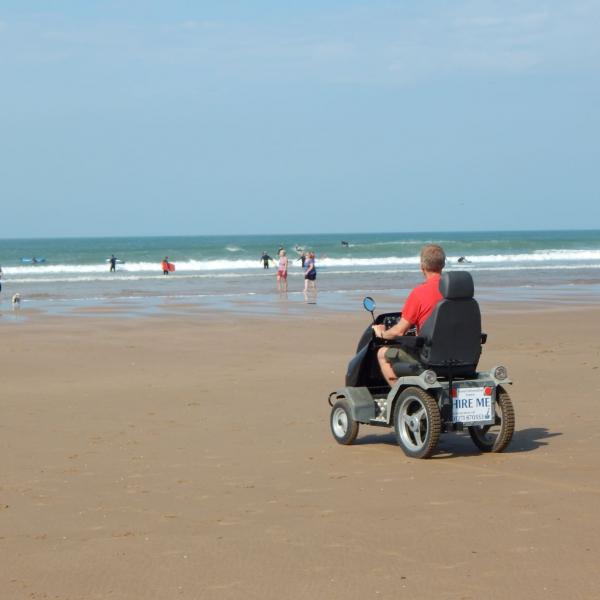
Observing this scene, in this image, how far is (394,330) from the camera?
7.63 meters

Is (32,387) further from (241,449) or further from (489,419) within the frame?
(489,419)

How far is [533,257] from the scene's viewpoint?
75.7 meters

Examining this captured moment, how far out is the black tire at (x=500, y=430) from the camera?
7.51 m

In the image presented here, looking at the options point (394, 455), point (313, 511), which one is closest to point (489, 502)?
point (313, 511)

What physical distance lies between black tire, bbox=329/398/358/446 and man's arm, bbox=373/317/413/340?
709 mm

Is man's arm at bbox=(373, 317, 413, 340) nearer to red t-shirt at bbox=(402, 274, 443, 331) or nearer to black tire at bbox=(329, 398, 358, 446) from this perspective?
red t-shirt at bbox=(402, 274, 443, 331)

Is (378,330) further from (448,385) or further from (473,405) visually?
(473,405)

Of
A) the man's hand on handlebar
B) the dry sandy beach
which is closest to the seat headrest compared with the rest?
the man's hand on handlebar

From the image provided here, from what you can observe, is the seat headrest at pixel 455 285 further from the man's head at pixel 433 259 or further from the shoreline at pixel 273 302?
the shoreline at pixel 273 302

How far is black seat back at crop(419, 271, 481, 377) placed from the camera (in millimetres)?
7391

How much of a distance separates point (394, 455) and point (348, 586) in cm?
307

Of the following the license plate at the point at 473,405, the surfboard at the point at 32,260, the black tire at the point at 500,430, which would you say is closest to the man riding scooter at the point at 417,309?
the license plate at the point at 473,405

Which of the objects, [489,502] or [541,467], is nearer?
[489,502]

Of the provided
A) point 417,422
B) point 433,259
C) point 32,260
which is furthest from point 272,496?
A: point 32,260
